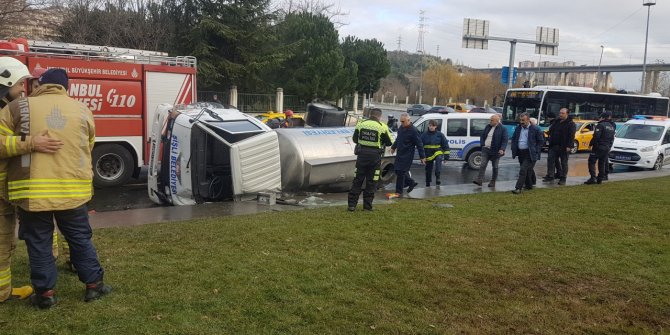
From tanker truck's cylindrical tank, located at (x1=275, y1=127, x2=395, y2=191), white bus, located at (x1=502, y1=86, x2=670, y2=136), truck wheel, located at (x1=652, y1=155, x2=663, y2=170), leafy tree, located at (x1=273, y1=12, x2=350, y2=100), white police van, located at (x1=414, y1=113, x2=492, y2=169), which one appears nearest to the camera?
tanker truck's cylindrical tank, located at (x1=275, y1=127, x2=395, y2=191)

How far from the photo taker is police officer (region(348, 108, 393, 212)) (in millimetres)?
8547

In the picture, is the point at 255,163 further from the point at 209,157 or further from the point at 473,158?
the point at 473,158

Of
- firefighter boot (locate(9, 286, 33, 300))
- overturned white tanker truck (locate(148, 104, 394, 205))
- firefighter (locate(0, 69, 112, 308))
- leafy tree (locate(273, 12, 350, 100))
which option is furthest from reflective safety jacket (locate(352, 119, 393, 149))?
leafy tree (locate(273, 12, 350, 100))

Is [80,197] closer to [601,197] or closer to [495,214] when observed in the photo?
[495,214]

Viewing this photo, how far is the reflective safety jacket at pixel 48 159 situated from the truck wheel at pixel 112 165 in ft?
26.0

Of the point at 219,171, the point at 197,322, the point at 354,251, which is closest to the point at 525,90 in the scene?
the point at 219,171

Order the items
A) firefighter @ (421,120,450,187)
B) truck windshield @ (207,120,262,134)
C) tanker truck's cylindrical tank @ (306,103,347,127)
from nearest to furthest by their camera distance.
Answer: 1. truck windshield @ (207,120,262,134)
2. firefighter @ (421,120,450,187)
3. tanker truck's cylindrical tank @ (306,103,347,127)

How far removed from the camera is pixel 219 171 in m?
9.93

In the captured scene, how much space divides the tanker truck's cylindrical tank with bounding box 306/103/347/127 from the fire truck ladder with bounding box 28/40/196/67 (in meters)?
3.78

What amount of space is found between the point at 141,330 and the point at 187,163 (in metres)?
5.73

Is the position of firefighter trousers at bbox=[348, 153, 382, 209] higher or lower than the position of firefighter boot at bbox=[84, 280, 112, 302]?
higher

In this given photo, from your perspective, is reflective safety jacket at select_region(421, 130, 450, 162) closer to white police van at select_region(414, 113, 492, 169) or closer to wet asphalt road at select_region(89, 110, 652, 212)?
wet asphalt road at select_region(89, 110, 652, 212)

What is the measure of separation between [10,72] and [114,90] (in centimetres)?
785

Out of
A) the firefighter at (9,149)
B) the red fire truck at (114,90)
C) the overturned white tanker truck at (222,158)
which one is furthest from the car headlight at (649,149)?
the firefighter at (9,149)
